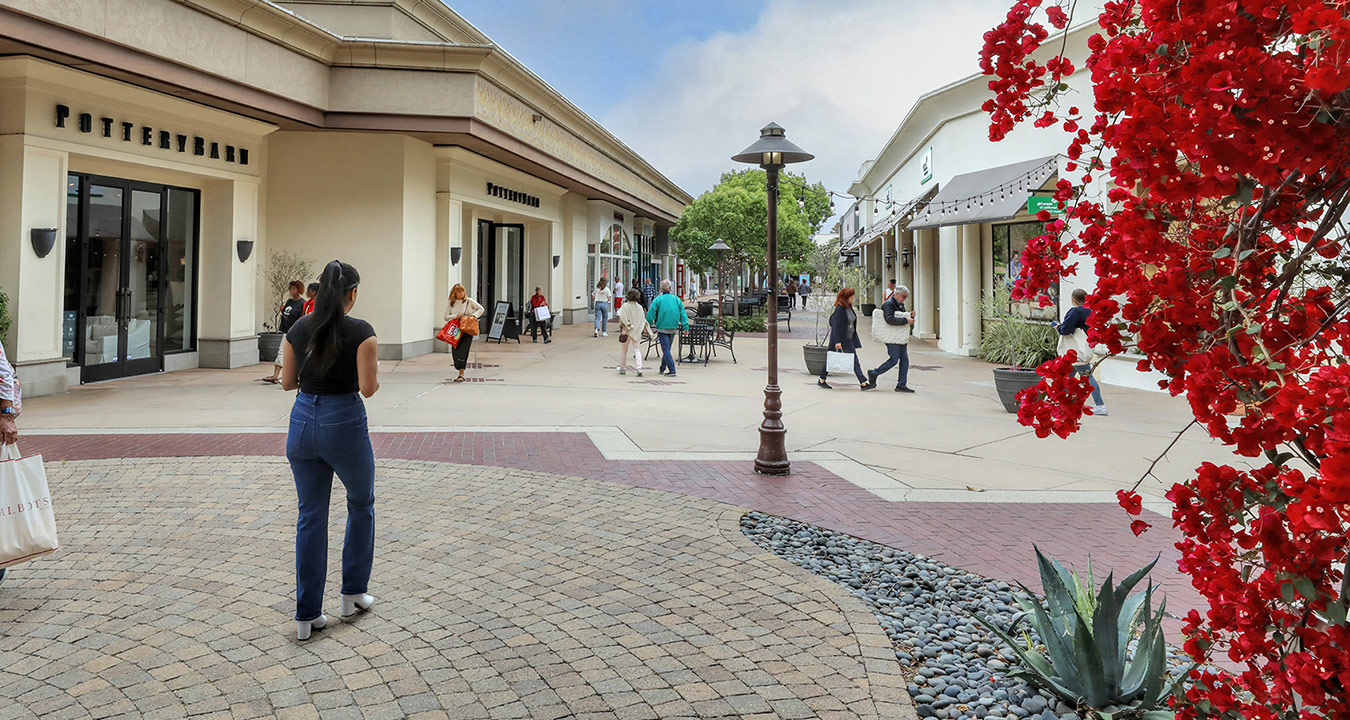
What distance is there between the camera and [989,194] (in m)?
17.3

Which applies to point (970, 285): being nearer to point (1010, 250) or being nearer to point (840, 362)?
point (1010, 250)

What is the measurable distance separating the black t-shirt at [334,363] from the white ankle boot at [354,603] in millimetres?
1047

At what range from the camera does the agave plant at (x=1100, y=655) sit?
131 inches

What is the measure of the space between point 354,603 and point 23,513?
173 cm

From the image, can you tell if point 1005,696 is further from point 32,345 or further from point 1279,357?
point 32,345

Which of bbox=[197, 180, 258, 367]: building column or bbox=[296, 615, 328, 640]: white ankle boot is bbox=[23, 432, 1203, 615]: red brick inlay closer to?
bbox=[296, 615, 328, 640]: white ankle boot

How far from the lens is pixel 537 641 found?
4137mm

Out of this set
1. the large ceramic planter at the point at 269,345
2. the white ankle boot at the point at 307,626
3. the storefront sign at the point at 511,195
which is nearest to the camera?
the white ankle boot at the point at 307,626

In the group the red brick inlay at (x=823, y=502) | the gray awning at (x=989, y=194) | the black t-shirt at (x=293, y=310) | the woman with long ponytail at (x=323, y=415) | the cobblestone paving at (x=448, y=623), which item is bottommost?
the cobblestone paving at (x=448, y=623)

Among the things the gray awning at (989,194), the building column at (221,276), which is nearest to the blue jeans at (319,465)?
the building column at (221,276)

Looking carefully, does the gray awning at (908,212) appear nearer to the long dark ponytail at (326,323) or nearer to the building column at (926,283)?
the building column at (926,283)

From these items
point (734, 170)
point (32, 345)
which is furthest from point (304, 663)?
point (734, 170)

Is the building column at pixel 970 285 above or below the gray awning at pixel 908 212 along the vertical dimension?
below

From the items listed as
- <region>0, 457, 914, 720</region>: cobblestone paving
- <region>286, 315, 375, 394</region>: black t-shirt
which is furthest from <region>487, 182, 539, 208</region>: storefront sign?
<region>286, 315, 375, 394</region>: black t-shirt
